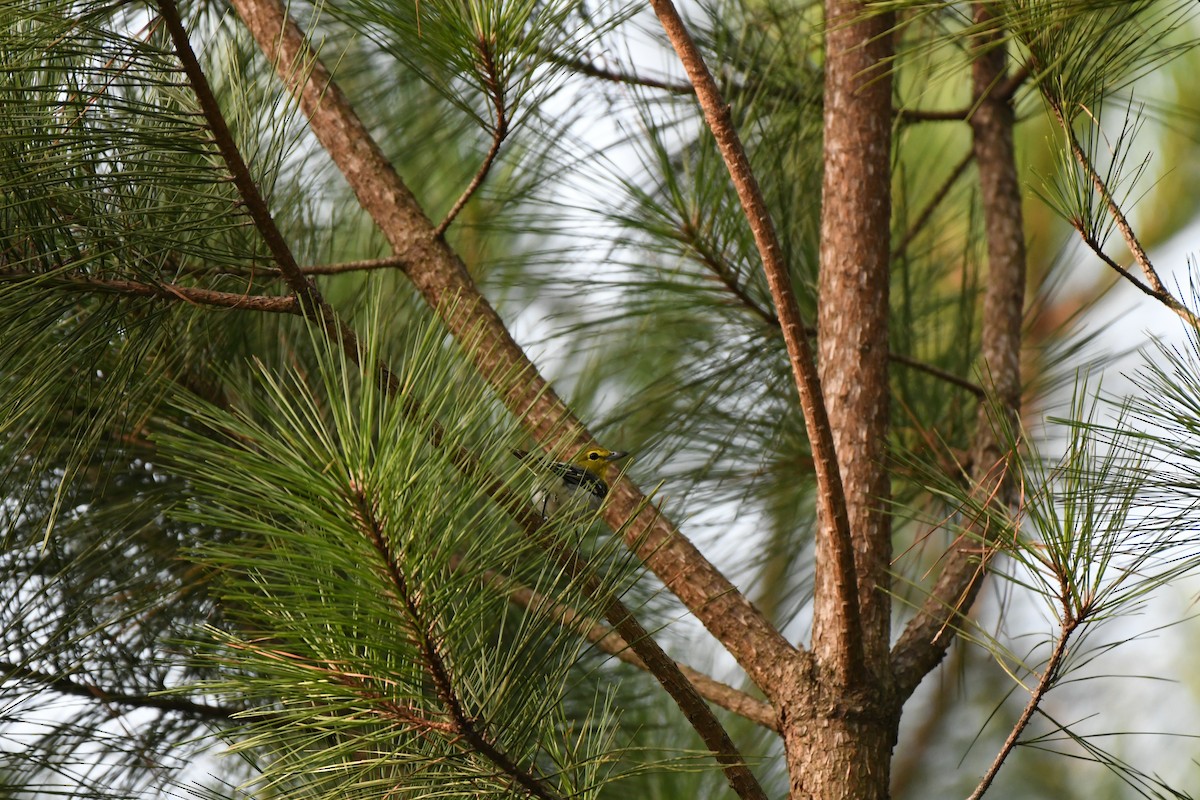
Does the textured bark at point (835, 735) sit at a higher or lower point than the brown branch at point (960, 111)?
lower

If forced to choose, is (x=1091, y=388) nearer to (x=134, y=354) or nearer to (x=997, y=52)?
(x=997, y=52)

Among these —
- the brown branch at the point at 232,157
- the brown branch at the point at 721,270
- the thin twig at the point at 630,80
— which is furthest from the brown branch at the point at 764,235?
the thin twig at the point at 630,80

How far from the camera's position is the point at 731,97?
144 centimetres

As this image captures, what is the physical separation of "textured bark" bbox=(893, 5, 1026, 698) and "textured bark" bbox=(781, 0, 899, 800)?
0.14 feet

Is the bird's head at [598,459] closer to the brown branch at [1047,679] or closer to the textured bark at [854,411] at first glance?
the textured bark at [854,411]

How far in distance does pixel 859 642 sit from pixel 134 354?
0.62 meters

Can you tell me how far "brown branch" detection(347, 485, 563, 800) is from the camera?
60cm

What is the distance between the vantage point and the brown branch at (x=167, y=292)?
776 millimetres

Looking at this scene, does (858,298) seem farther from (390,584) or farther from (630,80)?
(390,584)

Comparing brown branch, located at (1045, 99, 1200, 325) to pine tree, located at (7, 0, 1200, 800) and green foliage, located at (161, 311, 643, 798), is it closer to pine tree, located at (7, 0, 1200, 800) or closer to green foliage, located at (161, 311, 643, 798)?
pine tree, located at (7, 0, 1200, 800)

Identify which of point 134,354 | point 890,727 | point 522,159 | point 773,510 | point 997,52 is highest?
point 997,52

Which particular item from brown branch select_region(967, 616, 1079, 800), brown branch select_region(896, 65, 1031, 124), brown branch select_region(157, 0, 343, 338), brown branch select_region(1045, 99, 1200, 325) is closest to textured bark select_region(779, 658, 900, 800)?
brown branch select_region(967, 616, 1079, 800)

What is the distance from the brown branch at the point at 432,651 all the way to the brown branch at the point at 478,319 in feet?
0.71

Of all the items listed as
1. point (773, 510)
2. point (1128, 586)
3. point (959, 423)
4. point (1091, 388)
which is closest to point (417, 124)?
point (773, 510)
